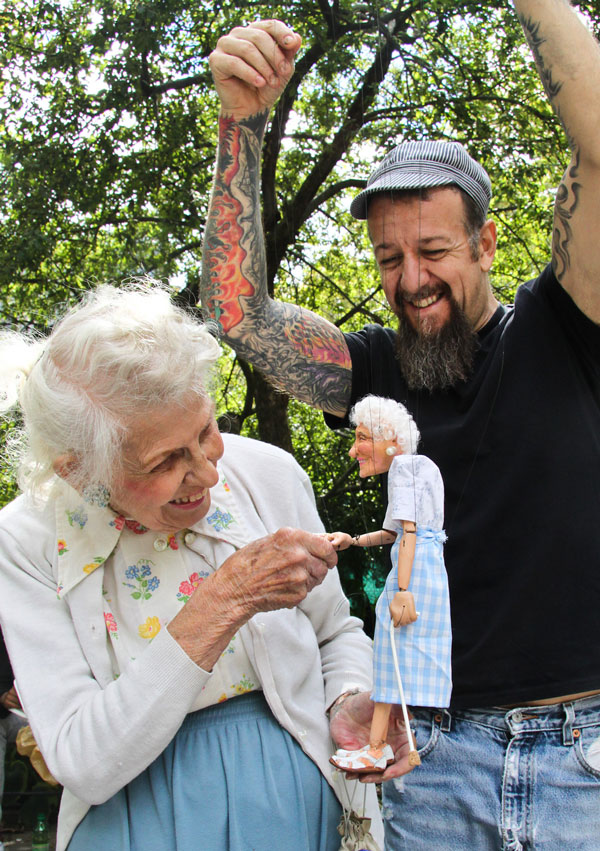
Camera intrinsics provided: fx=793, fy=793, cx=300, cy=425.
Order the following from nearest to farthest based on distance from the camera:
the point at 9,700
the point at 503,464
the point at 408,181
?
the point at 503,464 → the point at 408,181 → the point at 9,700

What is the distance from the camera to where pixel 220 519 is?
9.11ft

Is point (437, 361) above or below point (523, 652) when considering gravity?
above

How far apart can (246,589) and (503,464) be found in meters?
0.82

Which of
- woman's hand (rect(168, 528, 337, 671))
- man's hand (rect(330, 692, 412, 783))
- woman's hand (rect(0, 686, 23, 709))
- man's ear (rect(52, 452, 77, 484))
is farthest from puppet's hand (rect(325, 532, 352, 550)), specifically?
woman's hand (rect(0, 686, 23, 709))

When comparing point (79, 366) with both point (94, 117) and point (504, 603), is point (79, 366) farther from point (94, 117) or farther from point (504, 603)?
point (94, 117)

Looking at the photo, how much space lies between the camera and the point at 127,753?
226 centimetres

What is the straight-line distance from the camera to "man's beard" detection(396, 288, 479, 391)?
229cm

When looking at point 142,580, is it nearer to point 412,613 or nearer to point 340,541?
point 340,541

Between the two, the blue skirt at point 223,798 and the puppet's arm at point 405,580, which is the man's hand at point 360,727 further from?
the puppet's arm at point 405,580

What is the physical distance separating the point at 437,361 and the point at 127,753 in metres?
1.43

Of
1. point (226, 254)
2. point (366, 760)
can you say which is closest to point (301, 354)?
point (226, 254)

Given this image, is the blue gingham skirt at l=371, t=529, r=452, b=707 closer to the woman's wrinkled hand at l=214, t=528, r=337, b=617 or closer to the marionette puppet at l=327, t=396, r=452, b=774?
the marionette puppet at l=327, t=396, r=452, b=774

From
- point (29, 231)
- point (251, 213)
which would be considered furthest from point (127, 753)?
point (29, 231)

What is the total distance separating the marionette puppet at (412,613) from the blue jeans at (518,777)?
32cm
